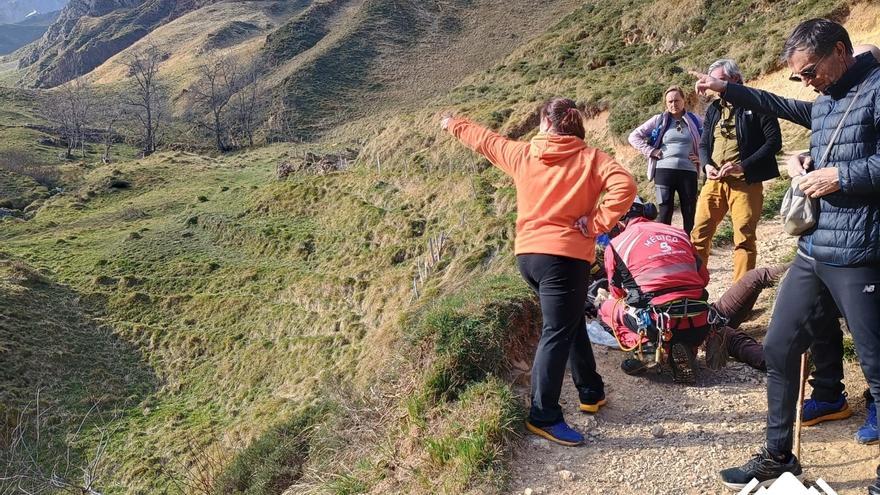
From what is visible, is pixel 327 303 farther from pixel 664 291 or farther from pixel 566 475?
pixel 566 475

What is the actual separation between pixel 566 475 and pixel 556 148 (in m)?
1.97

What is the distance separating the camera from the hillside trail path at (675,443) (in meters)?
3.24

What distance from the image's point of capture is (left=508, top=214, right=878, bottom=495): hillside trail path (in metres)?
3.24

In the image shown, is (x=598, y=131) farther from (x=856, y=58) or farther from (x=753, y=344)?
(x=856, y=58)

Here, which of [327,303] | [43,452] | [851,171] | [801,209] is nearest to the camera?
[851,171]

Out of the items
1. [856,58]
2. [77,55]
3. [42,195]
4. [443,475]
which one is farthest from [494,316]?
[77,55]

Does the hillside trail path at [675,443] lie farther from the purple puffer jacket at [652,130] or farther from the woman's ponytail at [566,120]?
the purple puffer jacket at [652,130]

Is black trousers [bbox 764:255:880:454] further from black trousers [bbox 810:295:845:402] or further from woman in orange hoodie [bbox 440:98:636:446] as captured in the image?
woman in orange hoodie [bbox 440:98:636:446]

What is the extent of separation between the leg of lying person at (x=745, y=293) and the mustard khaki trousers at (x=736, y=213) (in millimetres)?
459

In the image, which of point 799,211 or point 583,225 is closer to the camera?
point 799,211

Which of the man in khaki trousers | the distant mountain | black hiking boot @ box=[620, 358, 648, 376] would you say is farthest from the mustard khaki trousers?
the distant mountain

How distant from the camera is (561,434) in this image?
143 inches

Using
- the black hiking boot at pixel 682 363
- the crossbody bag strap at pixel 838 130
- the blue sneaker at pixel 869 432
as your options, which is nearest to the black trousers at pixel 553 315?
the black hiking boot at pixel 682 363

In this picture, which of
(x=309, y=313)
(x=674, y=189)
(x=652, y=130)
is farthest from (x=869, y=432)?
(x=309, y=313)
